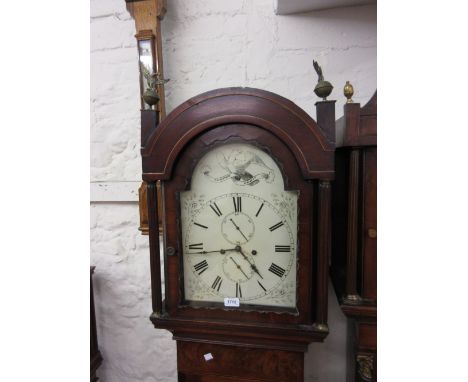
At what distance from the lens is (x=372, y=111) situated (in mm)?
689

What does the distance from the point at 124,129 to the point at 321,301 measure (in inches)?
38.9

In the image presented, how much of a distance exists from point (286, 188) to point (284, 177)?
0.09 ft

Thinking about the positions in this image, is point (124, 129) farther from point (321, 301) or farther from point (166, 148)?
point (321, 301)

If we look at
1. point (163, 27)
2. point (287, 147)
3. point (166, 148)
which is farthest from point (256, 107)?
point (163, 27)

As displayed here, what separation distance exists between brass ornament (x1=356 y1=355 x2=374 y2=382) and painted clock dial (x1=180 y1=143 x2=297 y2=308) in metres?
0.25

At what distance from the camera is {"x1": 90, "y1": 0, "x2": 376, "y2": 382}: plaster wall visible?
1000 mm

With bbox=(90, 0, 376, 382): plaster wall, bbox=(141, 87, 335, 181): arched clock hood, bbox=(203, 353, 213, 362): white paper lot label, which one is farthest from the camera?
bbox=(90, 0, 376, 382): plaster wall

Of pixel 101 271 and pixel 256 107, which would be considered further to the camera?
pixel 101 271

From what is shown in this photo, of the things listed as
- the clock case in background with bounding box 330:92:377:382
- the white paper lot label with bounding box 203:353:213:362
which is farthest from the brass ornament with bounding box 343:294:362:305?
the white paper lot label with bounding box 203:353:213:362

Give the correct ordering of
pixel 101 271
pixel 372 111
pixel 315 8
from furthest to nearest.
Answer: pixel 101 271
pixel 315 8
pixel 372 111

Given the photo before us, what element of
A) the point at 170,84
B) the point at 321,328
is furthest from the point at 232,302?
the point at 170,84

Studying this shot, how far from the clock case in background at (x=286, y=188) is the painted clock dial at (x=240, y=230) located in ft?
0.09

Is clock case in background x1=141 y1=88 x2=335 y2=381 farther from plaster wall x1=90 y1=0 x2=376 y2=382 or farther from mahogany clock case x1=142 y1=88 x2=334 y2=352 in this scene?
plaster wall x1=90 y1=0 x2=376 y2=382

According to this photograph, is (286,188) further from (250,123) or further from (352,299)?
(352,299)
